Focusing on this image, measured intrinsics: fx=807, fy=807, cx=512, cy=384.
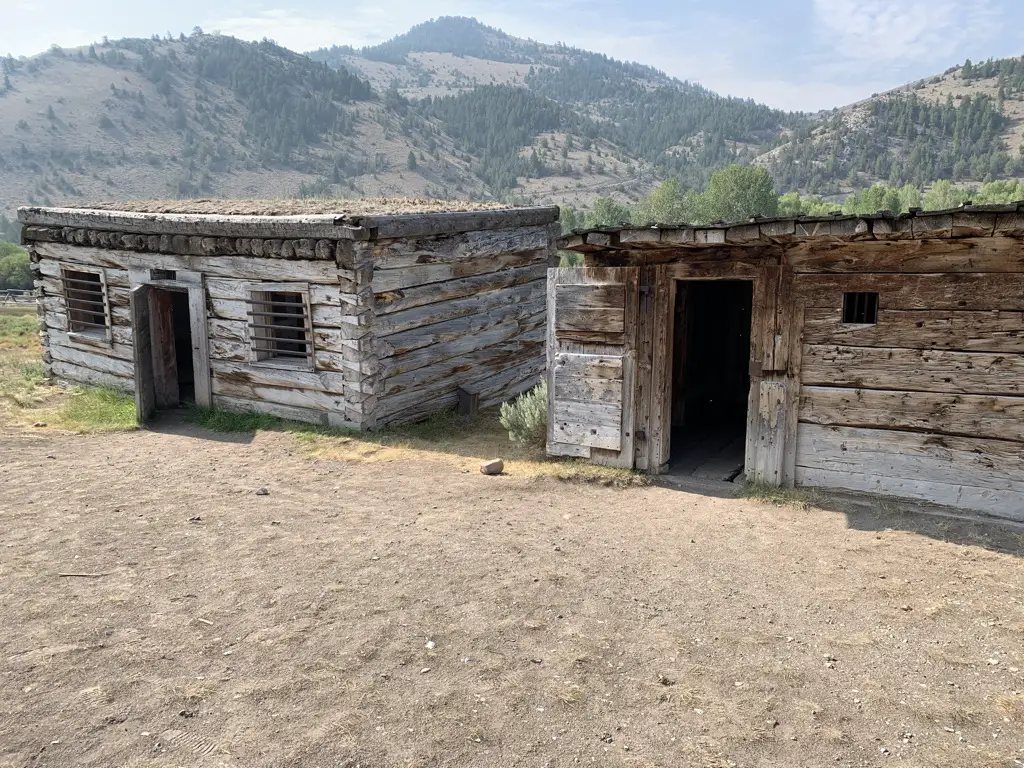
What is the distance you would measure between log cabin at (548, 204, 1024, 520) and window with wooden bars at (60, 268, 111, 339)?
300 inches

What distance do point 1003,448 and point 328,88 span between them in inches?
5672

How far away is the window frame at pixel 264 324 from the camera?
9.84 meters

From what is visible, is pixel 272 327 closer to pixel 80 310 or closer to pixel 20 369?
pixel 80 310

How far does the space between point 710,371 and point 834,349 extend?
4026 millimetres

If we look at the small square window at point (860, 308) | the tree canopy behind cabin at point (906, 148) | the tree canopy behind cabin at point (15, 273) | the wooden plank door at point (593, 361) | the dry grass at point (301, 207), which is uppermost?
the tree canopy behind cabin at point (906, 148)

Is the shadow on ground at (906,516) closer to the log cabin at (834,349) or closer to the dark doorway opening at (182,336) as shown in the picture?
the log cabin at (834,349)

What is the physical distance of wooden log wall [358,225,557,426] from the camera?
9672mm

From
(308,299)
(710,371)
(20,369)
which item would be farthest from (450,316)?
(20,369)

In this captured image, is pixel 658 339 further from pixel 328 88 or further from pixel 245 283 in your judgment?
pixel 328 88

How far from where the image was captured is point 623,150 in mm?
145375

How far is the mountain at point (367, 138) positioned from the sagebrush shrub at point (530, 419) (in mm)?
82953

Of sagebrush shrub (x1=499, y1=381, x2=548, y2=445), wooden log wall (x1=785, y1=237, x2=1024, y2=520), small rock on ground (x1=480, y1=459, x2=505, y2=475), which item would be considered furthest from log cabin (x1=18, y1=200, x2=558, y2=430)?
wooden log wall (x1=785, y1=237, x2=1024, y2=520)

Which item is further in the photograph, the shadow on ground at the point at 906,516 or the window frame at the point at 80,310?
the window frame at the point at 80,310

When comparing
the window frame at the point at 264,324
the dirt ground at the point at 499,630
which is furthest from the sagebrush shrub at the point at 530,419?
the window frame at the point at 264,324
